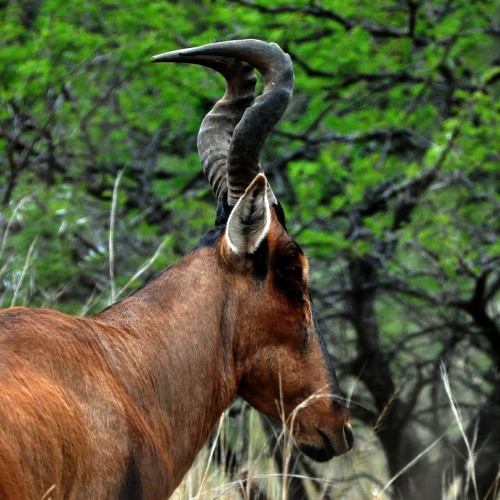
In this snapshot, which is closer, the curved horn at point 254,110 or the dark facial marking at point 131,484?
the dark facial marking at point 131,484

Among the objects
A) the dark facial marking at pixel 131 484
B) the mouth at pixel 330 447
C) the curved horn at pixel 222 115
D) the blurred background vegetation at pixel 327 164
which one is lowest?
the blurred background vegetation at pixel 327 164

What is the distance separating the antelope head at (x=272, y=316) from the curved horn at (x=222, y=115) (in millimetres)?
426

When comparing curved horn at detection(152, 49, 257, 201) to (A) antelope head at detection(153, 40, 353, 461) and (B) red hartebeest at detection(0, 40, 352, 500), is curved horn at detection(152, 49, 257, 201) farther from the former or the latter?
(A) antelope head at detection(153, 40, 353, 461)

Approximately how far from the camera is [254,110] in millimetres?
5270

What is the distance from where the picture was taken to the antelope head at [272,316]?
5207 millimetres

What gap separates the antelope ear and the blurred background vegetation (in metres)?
5.71

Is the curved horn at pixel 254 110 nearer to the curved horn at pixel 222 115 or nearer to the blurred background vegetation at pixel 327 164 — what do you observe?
the curved horn at pixel 222 115

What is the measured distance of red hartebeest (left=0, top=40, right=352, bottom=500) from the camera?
4207mm

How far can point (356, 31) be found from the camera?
11945 mm

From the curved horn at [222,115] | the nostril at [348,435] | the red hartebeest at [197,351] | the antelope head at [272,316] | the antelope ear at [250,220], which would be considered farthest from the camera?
the curved horn at [222,115]

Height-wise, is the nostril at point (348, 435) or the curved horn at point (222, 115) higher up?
the curved horn at point (222, 115)

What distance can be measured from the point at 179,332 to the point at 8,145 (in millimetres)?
6803

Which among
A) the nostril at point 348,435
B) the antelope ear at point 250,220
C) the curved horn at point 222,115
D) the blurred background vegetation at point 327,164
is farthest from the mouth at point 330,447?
the blurred background vegetation at point 327,164

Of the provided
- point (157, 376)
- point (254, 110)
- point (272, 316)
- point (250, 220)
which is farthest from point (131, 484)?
point (254, 110)
